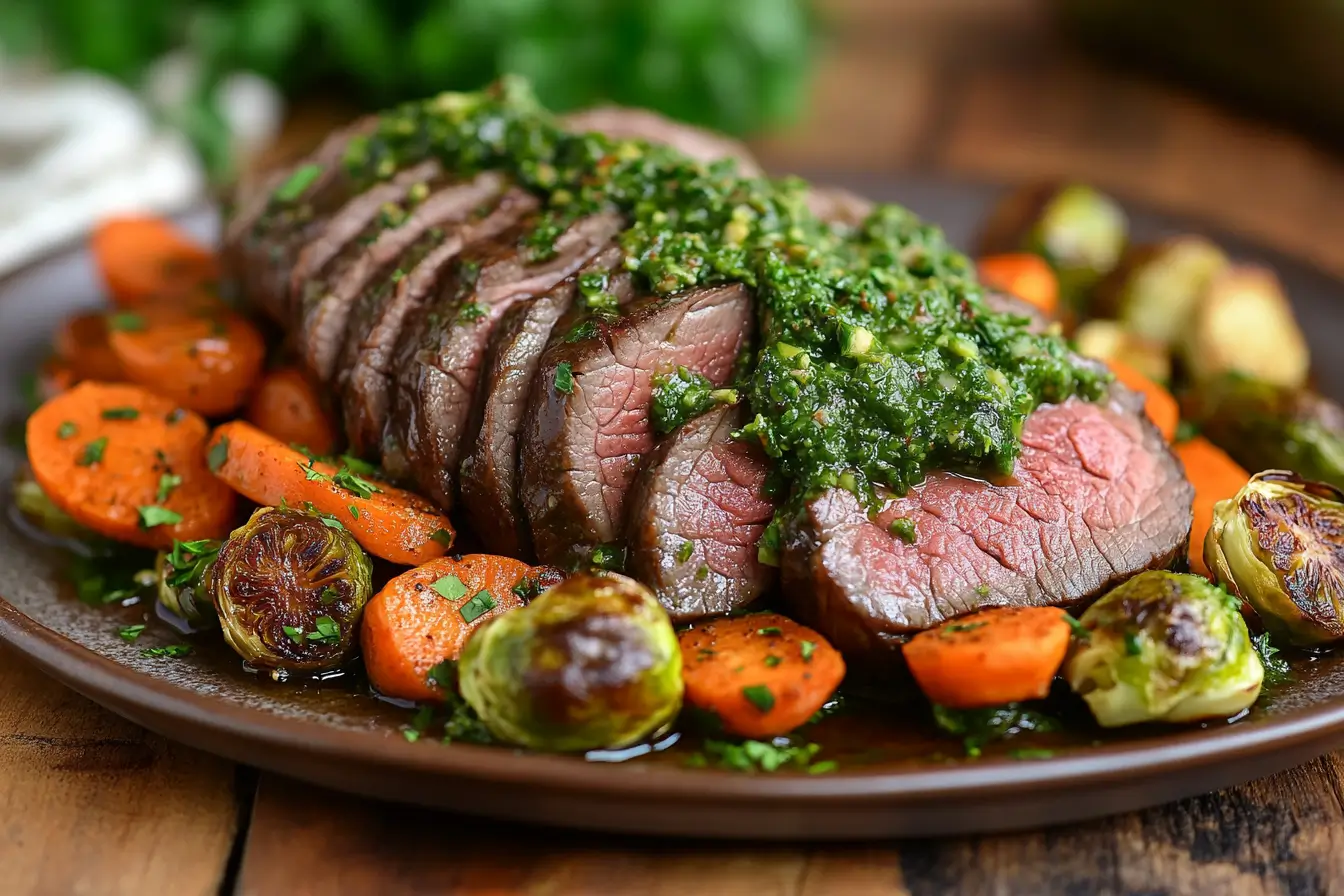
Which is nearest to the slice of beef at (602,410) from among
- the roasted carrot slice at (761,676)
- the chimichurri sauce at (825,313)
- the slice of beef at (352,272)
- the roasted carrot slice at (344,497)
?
the chimichurri sauce at (825,313)

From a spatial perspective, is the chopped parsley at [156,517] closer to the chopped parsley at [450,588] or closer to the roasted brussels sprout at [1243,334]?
the chopped parsley at [450,588]

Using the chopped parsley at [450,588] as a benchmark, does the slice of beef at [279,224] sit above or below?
above

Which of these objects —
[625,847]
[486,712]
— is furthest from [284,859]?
[625,847]

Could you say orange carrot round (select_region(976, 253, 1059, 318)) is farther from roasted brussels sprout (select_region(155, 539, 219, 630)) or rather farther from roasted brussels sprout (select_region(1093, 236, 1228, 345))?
roasted brussels sprout (select_region(155, 539, 219, 630))

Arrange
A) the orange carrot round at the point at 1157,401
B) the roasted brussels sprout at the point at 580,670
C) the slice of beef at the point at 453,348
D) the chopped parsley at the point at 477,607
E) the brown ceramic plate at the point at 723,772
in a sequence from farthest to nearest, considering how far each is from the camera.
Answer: the orange carrot round at the point at 1157,401 < the slice of beef at the point at 453,348 < the chopped parsley at the point at 477,607 < the roasted brussels sprout at the point at 580,670 < the brown ceramic plate at the point at 723,772

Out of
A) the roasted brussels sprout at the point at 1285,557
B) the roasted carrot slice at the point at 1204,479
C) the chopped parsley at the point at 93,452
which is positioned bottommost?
the chopped parsley at the point at 93,452

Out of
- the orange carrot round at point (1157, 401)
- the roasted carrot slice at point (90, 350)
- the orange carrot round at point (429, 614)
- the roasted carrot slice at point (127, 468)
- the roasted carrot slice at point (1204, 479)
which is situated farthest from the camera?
the roasted carrot slice at point (90, 350)

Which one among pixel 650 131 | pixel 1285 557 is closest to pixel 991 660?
pixel 1285 557
